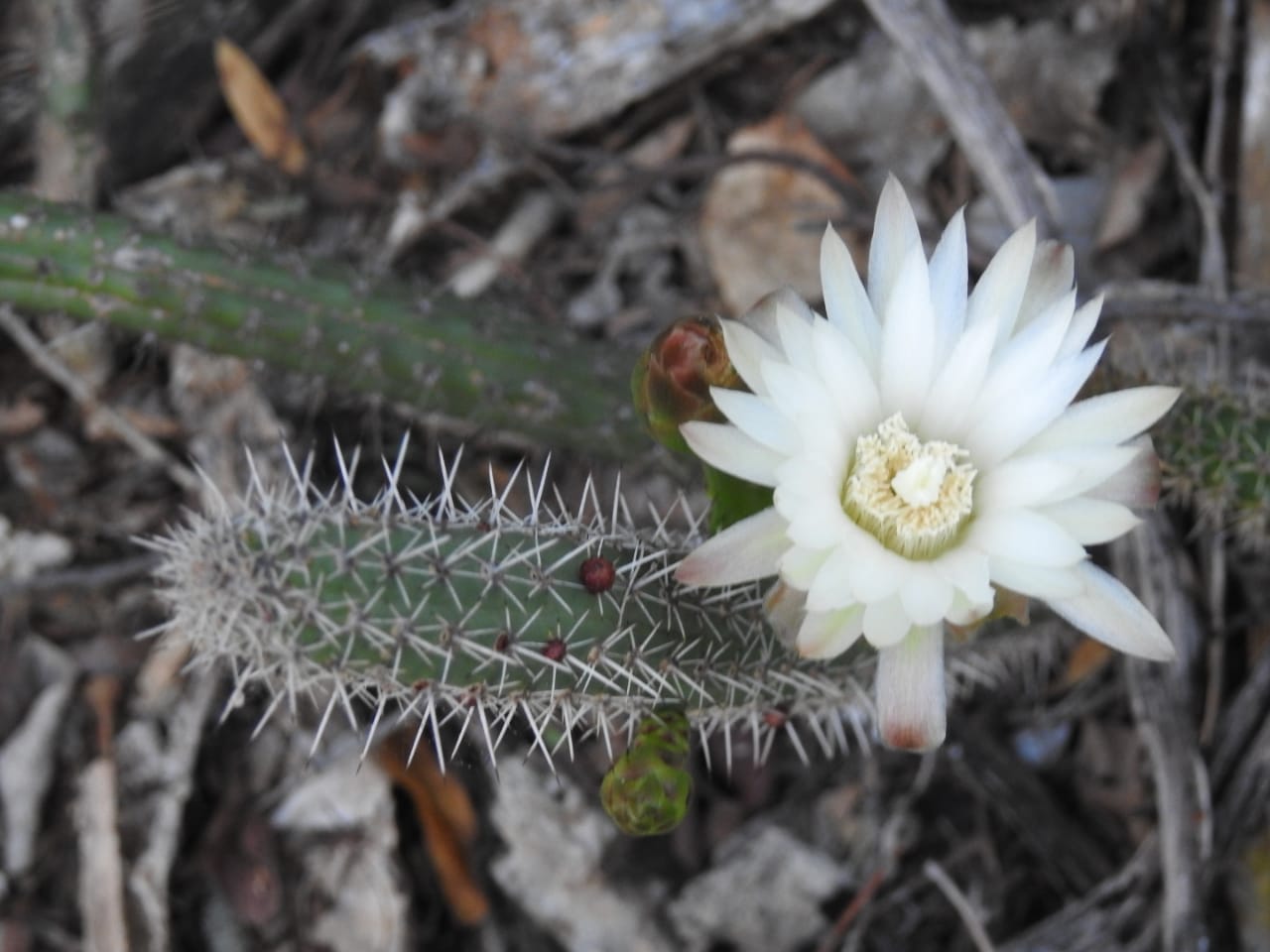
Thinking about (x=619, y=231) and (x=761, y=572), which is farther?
(x=619, y=231)

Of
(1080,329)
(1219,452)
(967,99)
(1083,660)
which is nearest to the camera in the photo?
(1080,329)

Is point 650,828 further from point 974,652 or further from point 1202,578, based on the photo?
point 1202,578

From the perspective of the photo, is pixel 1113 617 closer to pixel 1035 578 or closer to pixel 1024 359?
pixel 1035 578

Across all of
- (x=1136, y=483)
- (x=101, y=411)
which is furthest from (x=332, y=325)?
(x=1136, y=483)

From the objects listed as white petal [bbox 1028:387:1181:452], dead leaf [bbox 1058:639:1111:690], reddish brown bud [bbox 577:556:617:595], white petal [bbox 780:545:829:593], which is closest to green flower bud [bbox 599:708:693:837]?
reddish brown bud [bbox 577:556:617:595]

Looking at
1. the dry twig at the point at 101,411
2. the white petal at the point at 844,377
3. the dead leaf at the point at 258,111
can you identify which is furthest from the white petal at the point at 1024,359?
the dead leaf at the point at 258,111

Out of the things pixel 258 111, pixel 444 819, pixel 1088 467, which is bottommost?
pixel 444 819

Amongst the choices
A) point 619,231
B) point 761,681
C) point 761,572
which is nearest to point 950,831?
point 761,681
